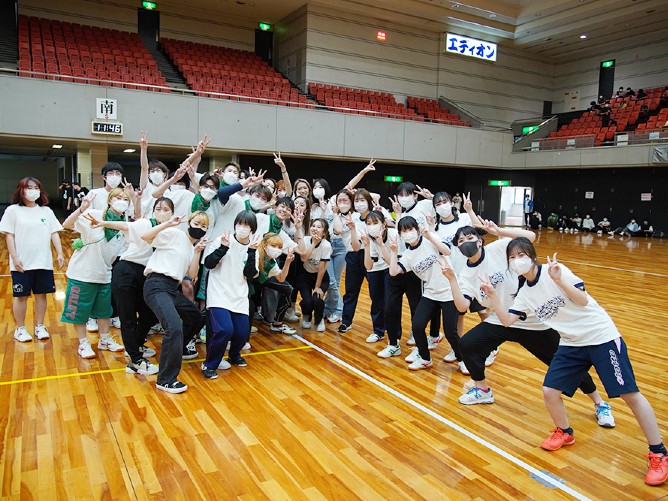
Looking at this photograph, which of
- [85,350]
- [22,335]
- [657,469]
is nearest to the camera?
[657,469]

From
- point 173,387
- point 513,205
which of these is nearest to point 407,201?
point 173,387

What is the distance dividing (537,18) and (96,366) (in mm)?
23329

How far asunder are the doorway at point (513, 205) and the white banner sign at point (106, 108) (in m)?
17.9

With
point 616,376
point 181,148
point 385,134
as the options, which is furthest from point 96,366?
point 385,134

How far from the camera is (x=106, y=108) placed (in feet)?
46.8

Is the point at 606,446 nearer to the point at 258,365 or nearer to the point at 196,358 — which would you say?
the point at 258,365

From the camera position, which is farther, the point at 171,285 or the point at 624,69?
the point at 624,69

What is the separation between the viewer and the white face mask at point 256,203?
17.7 ft

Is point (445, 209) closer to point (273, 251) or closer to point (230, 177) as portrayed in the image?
point (273, 251)

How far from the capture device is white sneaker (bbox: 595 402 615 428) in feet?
12.6

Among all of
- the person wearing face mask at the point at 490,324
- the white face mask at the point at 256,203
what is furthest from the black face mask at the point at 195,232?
the person wearing face mask at the point at 490,324

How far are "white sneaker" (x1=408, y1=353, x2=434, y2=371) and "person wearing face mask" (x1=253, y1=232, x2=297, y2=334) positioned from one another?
1551 mm

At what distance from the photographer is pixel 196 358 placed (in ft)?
16.8

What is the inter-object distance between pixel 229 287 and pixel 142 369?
3.42ft
